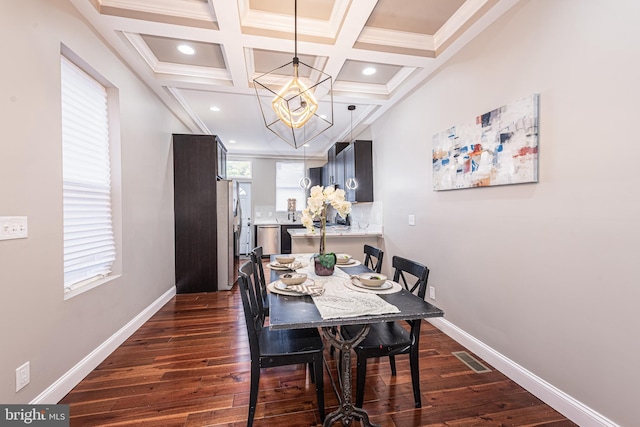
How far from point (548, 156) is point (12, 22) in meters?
3.27

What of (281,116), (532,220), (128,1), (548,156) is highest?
(128,1)

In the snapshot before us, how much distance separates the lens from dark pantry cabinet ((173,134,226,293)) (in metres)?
4.04

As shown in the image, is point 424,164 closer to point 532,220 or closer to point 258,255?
point 532,220

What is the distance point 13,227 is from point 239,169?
5.78m

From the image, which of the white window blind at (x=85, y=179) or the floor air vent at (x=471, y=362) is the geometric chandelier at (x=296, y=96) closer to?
the white window blind at (x=85, y=179)

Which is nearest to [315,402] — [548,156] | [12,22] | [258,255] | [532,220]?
[258,255]

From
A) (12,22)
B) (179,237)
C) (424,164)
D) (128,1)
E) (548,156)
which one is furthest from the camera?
(179,237)

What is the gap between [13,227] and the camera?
1456 millimetres

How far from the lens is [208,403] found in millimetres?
1758

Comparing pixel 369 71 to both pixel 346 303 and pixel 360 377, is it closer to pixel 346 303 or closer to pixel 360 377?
pixel 346 303

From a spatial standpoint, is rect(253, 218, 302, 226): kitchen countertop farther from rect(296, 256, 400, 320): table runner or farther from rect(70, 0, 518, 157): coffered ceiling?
rect(296, 256, 400, 320): table runner

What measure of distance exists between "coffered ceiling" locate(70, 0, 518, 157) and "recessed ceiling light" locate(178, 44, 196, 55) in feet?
0.11

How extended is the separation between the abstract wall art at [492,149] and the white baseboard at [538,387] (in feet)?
4.45

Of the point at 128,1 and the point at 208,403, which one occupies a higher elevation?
the point at 128,1
